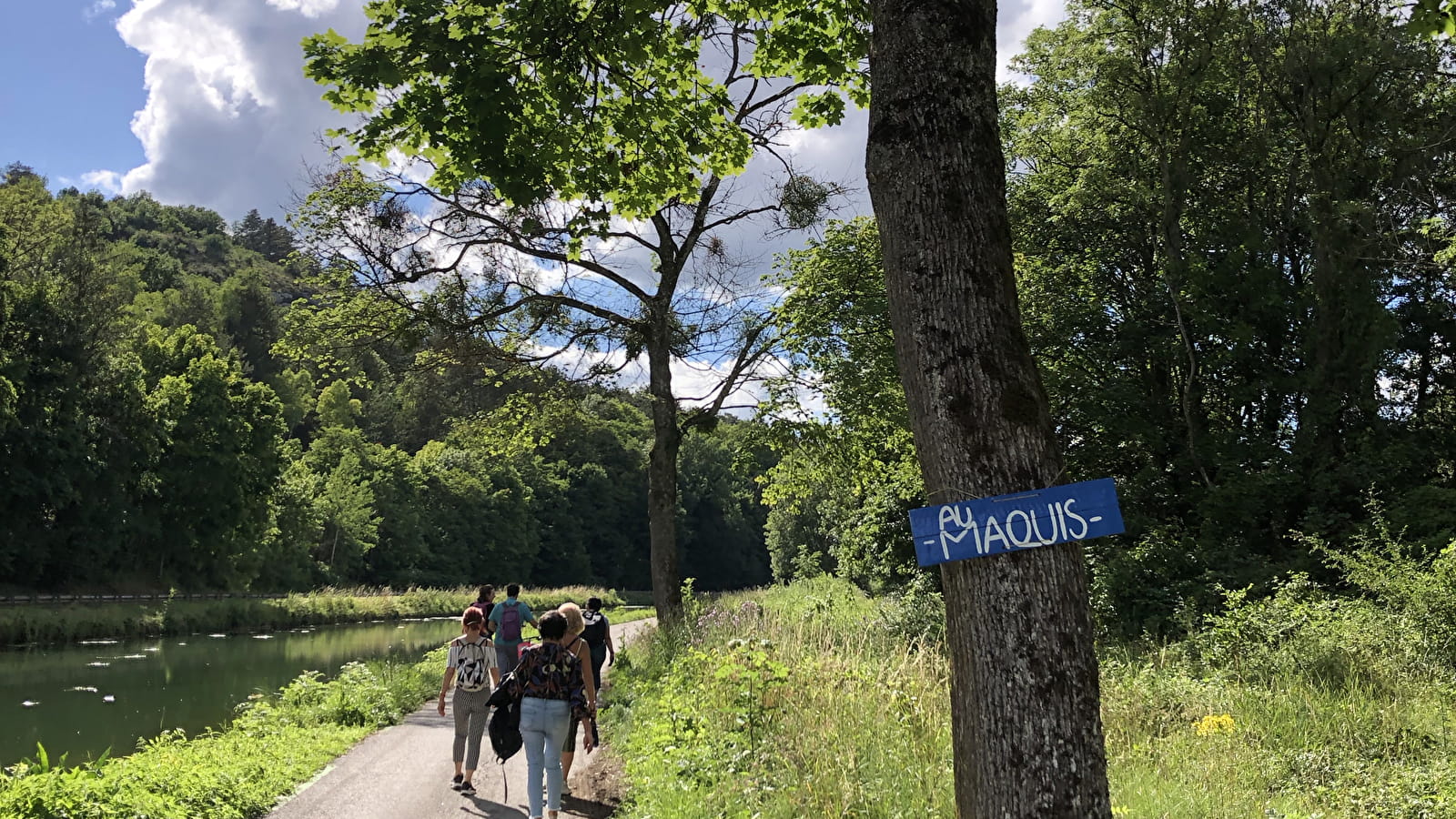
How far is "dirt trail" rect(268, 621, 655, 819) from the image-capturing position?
716 cm

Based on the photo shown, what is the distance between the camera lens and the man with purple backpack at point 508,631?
32.0 feet

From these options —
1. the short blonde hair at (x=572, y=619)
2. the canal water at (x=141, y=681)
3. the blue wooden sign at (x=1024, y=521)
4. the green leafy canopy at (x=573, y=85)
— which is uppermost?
the green leafy canopy at (x=573, y=85)

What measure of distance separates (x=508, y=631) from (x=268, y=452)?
44855 mm

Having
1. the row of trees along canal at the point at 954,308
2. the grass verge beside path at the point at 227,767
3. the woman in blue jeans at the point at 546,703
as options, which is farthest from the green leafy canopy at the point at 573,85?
the grass verge beside path at the point at 227,767

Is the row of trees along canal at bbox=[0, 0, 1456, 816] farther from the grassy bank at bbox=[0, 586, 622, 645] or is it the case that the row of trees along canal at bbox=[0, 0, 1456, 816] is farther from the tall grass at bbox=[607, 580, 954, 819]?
the grassy bank at bbox=[0, 586, 622, 645]

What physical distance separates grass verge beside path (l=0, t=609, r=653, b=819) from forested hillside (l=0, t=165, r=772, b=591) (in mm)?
5790

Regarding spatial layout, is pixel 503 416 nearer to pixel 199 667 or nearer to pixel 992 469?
pixel 199 667

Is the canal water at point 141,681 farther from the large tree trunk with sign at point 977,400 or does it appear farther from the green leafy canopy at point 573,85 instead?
the large tree trunk with sign at point 977,400

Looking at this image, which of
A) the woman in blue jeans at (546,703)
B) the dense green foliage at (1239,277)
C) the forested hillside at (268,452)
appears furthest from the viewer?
the forested hillside at (268,452)

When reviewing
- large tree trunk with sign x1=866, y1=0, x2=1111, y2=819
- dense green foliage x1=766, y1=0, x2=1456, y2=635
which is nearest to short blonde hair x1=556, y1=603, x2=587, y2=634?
large tree trunk with sign x1=866, y1=0, x2=1111, y2=819

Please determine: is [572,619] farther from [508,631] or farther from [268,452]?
[268,452]

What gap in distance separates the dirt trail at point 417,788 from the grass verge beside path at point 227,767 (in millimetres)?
272

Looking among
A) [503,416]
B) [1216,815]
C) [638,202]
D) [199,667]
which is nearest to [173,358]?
[199,667]

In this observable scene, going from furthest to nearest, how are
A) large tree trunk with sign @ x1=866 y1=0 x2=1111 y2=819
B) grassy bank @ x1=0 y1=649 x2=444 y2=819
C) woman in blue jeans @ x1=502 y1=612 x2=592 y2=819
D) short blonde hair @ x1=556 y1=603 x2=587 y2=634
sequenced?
1. short blonde hair @ x1=556 y1=603 x2=587 y2=634
2. woman in blue jeans @ x1=502 y1=612 x2=592 y2=819
3. grassy bank @ x1=0 y1=649 x2=444 y2=819
4. large tree trunk with sign @ x1=866 y1=0 x2=1111 y2=819
